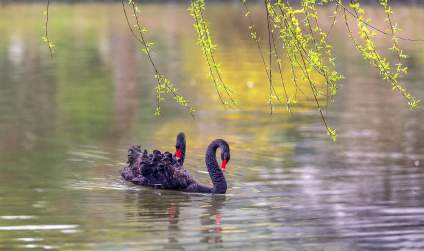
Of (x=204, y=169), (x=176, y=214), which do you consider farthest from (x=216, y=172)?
(x=204, y=169)

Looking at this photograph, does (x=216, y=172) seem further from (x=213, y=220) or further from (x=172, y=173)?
(x=213, y=220)

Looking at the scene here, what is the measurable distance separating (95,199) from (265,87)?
54.0 ft

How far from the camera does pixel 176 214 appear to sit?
12.6m

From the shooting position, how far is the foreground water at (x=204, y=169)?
37.4ft

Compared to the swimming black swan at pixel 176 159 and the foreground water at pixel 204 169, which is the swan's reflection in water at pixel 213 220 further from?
the swimming black swan at pixel 176 159

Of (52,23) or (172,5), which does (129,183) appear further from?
(172,5)

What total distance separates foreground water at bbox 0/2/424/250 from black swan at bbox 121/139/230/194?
0.52 feet

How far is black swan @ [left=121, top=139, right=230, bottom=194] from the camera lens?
14.0m

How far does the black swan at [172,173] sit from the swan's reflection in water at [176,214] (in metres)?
0.11

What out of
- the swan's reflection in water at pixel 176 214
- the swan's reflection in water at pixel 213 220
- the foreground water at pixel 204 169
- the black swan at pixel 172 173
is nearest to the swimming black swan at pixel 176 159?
the black swan at pixel 172 173

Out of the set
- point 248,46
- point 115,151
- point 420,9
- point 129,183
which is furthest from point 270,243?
point 420,9

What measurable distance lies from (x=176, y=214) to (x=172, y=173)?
5.16 ft

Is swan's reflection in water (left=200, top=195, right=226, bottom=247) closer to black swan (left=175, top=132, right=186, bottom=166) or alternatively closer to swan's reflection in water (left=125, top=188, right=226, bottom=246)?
swan's reflection in water (left=125, top=188, right=226, bottom=246)

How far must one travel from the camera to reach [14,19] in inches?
2442
